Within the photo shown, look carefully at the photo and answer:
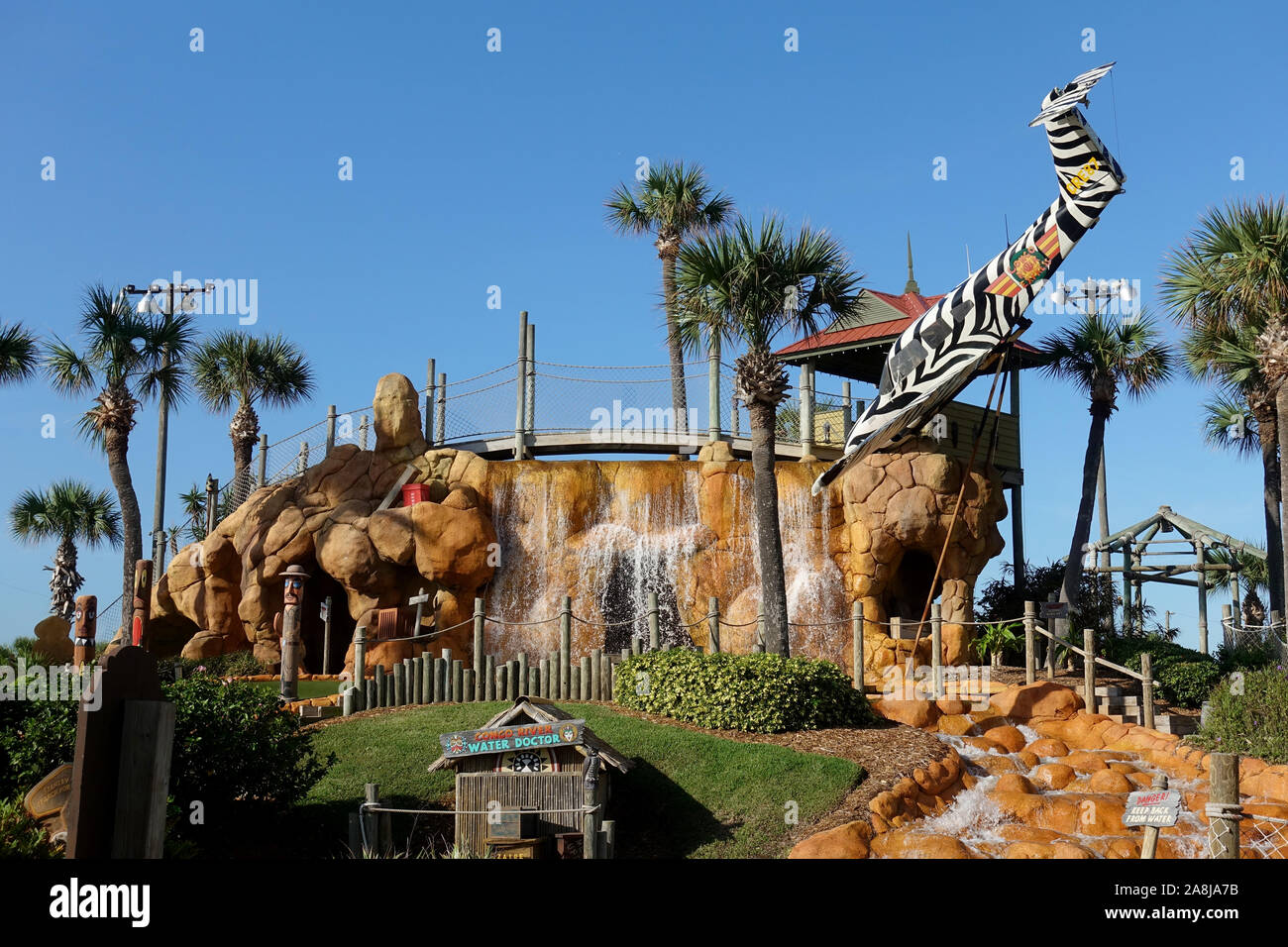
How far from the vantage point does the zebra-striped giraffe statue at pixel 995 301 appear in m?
18.2

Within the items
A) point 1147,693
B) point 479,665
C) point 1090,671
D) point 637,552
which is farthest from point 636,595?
point 1147,693

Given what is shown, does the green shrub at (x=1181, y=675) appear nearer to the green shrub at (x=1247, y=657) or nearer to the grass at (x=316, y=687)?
the green shrub at (x=1247, y=657)

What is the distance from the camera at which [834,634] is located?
23.3 m

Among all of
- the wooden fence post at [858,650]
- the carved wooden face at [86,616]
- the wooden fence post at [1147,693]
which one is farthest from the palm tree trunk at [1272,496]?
the carved wooden face at [86,616]

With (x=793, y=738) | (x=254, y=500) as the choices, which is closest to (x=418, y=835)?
(x=793, y=738)

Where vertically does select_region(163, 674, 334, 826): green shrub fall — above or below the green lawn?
above

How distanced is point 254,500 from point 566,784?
17748mm

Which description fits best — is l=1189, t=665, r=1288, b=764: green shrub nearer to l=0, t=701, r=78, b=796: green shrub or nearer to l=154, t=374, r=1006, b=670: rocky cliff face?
l=154, t=374, r=1006, b=670: rocky cliff face

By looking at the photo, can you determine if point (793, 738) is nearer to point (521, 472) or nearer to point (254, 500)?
point (521, 472)

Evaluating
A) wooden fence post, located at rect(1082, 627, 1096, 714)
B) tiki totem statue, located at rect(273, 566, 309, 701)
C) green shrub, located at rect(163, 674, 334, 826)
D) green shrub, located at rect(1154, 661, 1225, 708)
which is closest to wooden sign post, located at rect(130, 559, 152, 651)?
tiki totem statue, located at rect(273, 566, 309, 701)

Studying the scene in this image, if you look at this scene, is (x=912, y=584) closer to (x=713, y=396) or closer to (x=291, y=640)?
(x=713, y=396)

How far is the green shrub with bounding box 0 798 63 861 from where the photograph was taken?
7.81 metres

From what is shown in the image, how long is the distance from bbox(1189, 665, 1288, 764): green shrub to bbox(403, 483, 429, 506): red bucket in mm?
14719

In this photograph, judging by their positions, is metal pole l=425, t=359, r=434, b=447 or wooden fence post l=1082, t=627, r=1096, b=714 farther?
metal pole l=425, t=359, r=434, b=447
